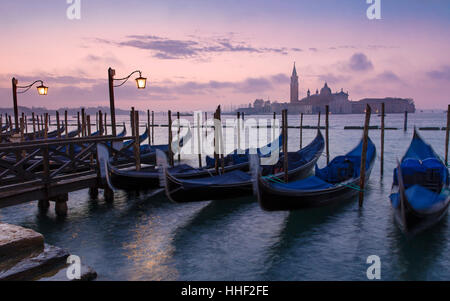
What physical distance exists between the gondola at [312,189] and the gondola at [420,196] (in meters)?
1.04

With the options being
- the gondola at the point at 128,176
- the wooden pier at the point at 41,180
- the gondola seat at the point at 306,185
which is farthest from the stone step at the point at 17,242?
the gondola seat at the point at 306,185

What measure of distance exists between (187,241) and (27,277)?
305 cm

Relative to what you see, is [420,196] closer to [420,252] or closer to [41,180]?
[420,252]

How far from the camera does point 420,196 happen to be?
538 cm

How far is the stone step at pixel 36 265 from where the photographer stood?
9.15ft

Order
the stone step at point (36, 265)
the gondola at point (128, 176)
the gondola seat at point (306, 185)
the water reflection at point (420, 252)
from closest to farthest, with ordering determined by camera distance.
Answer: the stone step at point (36, 265) < the water reflection at point (420, 252) < the gondola seat at point (306, 185) < the gondola at point (128, 176)

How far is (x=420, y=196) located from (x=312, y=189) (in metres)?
1.75

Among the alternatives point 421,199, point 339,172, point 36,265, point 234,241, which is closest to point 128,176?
point 234,241

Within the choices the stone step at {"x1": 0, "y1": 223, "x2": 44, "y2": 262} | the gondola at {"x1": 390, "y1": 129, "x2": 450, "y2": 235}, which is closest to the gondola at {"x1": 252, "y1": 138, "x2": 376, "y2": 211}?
the gondola at {"x1": 390, "y1": 129, "x2": 450, "y2": 235}

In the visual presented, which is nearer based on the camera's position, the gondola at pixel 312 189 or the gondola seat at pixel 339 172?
the gondola at pixel 312 189

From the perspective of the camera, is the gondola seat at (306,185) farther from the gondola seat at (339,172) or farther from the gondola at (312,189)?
the gondola seat at (339,172)

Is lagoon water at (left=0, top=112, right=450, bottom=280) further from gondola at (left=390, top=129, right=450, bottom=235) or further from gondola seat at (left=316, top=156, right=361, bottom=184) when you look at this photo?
gondola seat at (left=316, top=156, right=361, bottom=184)

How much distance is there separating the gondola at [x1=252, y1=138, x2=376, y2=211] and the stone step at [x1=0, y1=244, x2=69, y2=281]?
3059mm
